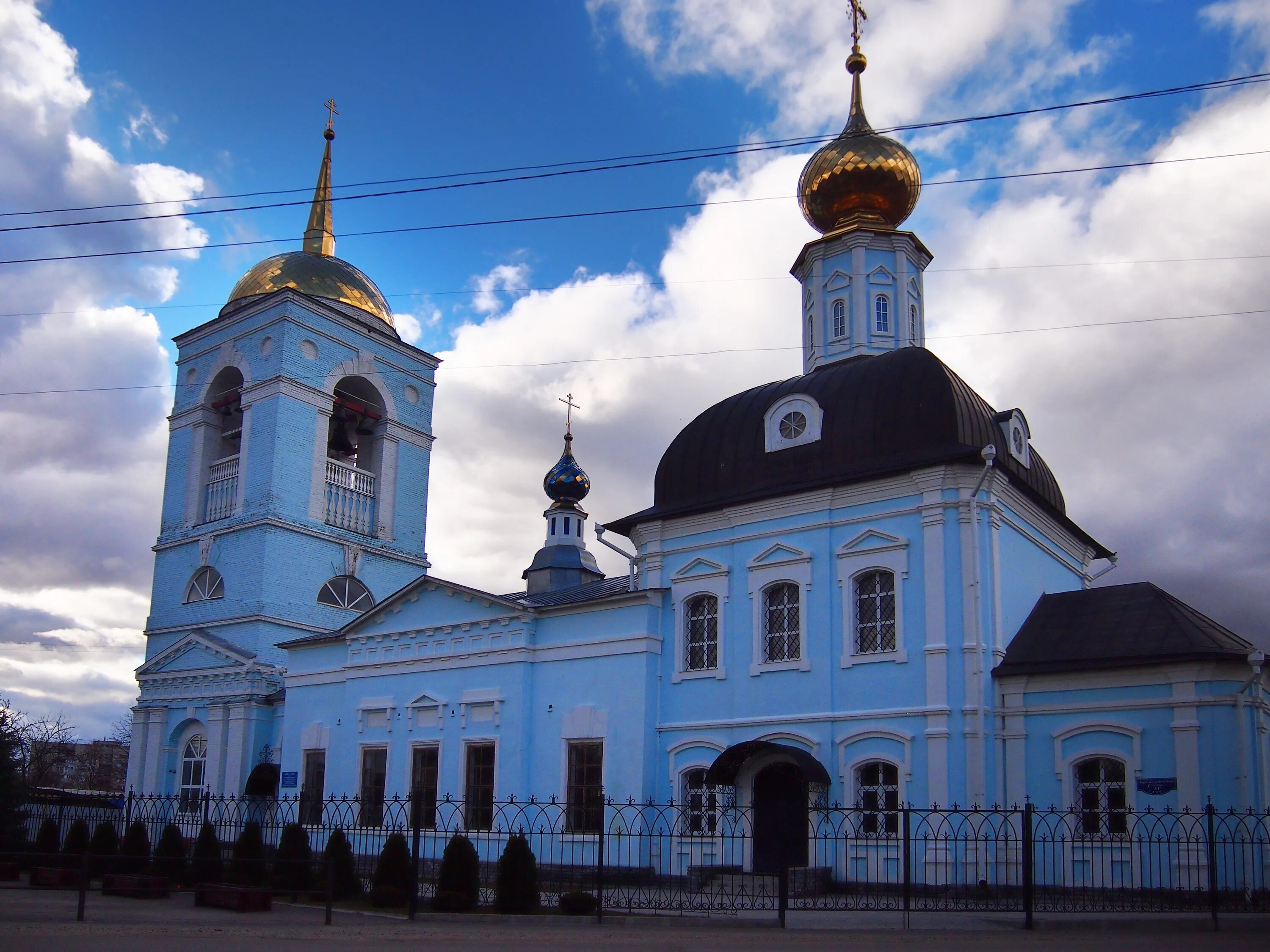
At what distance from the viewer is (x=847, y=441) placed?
63.4 feet

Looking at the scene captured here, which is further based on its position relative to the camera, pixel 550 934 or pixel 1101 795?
pixel 1101 795

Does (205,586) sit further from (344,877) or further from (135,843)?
(344,877)

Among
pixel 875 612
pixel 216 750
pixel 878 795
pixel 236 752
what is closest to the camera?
pixel 878 795

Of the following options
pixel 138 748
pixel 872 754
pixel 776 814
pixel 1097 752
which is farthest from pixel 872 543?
pixel 138 748

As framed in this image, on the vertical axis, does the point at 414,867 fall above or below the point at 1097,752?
below

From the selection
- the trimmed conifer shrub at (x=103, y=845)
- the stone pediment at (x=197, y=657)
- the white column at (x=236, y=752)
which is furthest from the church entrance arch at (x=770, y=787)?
the stone pediment at (x=197, y=657)

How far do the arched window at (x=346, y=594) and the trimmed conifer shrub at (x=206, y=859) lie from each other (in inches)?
493

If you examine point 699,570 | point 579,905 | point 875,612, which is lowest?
point 579,905

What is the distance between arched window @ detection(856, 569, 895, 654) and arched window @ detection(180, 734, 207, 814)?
16932 millimetres

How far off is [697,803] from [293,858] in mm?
6382

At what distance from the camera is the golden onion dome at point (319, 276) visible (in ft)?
107

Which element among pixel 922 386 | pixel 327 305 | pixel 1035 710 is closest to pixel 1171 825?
pixel 1035 710

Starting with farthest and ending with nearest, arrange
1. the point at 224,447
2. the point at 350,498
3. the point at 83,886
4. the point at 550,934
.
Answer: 1. the point at 224,447
2. the point at 350,498
3. the point at 83,886
4. the point at 550,934

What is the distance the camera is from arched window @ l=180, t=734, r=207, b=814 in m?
28.7
